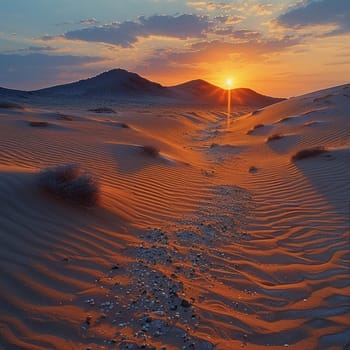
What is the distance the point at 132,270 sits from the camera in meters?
4.88

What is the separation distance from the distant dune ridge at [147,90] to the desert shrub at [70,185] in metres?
77.7

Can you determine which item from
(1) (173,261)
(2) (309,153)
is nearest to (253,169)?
(2) (309,153)

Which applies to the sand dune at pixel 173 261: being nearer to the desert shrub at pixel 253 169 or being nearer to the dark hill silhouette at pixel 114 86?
the desert shrub at pixel 253 169

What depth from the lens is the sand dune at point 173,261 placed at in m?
3.80

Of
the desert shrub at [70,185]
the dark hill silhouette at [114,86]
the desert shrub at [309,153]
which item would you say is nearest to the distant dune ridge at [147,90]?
the dark hill silhouette at [114,86]

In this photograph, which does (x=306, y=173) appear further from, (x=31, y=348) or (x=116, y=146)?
(x=31, y=348)

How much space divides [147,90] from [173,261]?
93.2 meters

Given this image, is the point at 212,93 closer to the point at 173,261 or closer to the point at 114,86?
the point at 114,86

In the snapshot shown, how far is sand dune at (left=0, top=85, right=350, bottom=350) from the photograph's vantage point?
3.80m

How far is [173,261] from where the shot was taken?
5285 millimetres

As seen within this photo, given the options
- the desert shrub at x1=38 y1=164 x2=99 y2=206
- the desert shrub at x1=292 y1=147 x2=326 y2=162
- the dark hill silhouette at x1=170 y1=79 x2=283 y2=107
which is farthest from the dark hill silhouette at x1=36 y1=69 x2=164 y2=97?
the desert shrub at x1=38 y1=164 x2=99 y2=206

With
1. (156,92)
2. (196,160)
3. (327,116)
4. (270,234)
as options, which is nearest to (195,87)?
(156,92)

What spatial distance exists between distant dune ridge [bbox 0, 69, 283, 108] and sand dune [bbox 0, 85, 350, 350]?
250ft

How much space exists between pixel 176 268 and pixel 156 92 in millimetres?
93374
